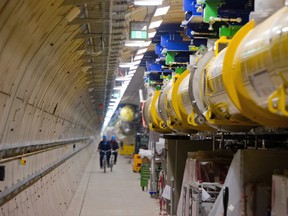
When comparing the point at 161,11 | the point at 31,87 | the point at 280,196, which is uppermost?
the point at 161,11

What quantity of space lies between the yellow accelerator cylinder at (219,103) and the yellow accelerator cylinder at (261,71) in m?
0.23

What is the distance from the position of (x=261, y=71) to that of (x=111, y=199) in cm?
1259

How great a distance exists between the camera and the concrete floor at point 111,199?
13219 mm

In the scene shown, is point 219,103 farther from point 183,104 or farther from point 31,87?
point 31,87

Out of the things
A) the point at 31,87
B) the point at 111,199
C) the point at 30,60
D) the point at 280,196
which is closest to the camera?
the point at 280,196

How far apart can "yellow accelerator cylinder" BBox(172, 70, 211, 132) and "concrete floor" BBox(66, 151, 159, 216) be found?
229 inches

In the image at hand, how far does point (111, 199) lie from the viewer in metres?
15.6

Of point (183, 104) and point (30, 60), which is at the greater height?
point (30, 60)

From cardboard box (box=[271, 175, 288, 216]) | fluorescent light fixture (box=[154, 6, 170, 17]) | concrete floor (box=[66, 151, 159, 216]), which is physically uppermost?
fluorescent light fixture (box=[154, 6, 170, 17])

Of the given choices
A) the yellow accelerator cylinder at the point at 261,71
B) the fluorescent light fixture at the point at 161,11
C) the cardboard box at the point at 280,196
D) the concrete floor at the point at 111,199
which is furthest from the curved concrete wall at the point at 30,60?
the concrete floor at the point at 111,199

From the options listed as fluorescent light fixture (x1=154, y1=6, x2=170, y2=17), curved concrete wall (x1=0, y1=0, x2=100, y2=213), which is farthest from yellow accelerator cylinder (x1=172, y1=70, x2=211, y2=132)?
fluorescent light fixture (x1=154, y1=6, x2=170, y2=17)

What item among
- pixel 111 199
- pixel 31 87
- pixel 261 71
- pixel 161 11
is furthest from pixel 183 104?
pixel 111 199

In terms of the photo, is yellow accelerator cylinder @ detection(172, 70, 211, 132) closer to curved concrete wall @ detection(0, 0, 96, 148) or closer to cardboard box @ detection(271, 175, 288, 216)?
curved concrete wall @ detection(0, 0, 96, 148)

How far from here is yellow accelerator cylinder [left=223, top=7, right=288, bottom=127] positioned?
3.22m
